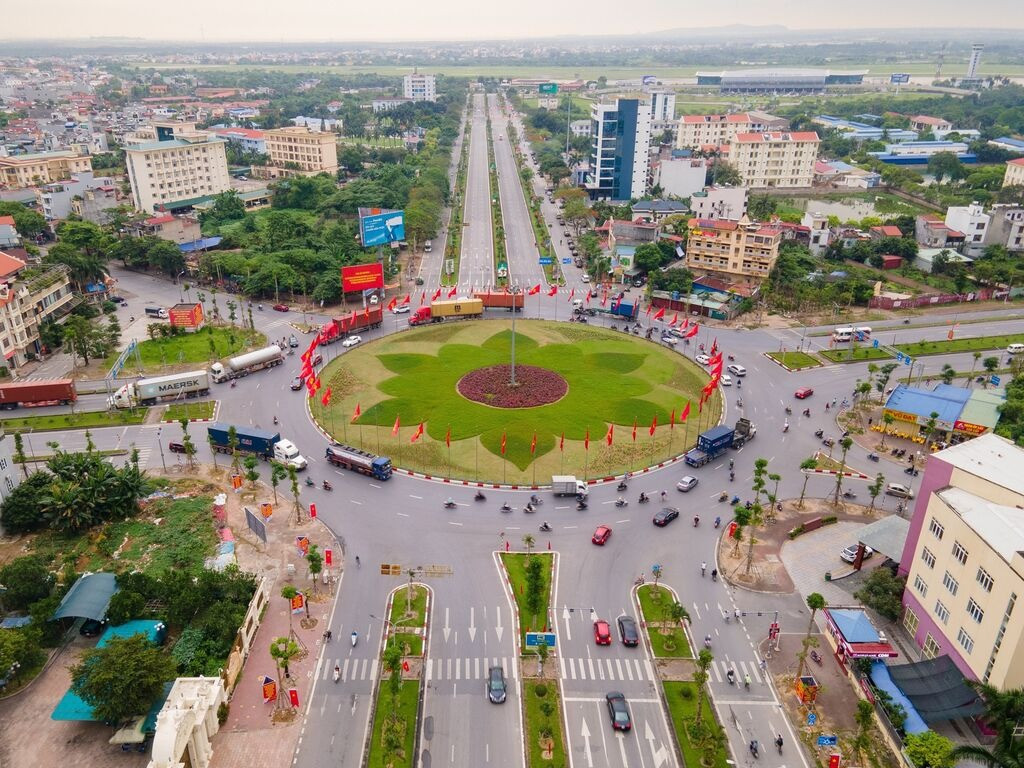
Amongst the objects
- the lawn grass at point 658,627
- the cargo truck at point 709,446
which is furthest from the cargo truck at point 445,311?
the lawn grass at point 658,627

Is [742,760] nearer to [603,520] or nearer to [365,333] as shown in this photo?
[603,520]

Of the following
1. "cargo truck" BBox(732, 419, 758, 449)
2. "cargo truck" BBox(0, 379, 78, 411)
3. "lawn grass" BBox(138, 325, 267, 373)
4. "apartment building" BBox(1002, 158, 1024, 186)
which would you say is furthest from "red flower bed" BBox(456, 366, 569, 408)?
"apartment building" BBox(1002, 158, 1024, 186)

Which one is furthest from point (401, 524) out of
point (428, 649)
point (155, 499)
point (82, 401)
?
point (82, 401)

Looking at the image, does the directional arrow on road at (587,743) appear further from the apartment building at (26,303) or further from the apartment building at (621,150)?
the apartment building at (621,150)

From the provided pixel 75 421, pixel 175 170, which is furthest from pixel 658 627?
pixel 175 170

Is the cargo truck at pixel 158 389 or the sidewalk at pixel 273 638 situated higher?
the cargo truck at pixel 158 389

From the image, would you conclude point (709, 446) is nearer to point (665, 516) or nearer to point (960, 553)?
point (665, 516)
